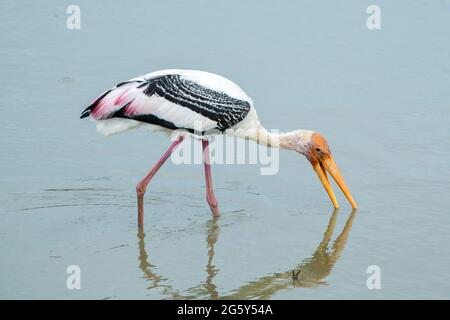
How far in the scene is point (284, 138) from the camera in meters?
10.7

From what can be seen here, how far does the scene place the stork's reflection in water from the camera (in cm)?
835

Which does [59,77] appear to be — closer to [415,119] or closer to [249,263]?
[415,119]

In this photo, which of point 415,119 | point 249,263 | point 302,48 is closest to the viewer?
point 249,263

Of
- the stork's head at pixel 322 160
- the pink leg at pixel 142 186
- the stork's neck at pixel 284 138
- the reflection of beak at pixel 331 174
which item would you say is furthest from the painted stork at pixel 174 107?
the reflection of beak at pixel 331 174

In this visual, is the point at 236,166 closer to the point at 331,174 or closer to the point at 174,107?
the point at 331,174

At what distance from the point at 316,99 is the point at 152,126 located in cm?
391

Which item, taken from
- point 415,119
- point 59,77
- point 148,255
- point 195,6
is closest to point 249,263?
point 148,255

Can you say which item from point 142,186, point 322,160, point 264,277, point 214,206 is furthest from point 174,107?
point 264,277

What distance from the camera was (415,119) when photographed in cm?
1319

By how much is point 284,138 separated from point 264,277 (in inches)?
92.2

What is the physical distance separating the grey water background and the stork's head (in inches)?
8.7

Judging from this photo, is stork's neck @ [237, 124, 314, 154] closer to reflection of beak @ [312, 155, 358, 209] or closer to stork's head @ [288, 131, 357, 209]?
stork's head @ [288, 131, 357, 209]
